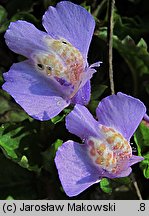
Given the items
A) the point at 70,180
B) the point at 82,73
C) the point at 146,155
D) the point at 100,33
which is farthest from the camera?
the point at 100,33

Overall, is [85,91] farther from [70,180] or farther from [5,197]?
[5,197]

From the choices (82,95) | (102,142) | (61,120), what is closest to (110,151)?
(102,142)

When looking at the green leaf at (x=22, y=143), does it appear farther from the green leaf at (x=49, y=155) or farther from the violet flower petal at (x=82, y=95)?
the violet flower petal at (x=82, y=95)

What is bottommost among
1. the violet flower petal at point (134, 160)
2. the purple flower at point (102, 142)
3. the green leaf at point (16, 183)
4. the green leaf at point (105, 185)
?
the green leaf at point (16, 183)

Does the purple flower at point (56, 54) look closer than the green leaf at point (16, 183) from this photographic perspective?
Yes

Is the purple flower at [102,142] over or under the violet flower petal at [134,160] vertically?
over

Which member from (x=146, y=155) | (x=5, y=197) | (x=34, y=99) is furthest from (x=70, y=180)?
(x=5, y=197)

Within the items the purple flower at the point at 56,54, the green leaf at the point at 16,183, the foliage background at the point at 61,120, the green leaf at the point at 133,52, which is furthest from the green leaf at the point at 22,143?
the green leaf at the point at 133,52

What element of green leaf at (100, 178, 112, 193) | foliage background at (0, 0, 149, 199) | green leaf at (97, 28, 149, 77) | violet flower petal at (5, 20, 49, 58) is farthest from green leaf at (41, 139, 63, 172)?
green leaf at (97, 28, 149, 77)
